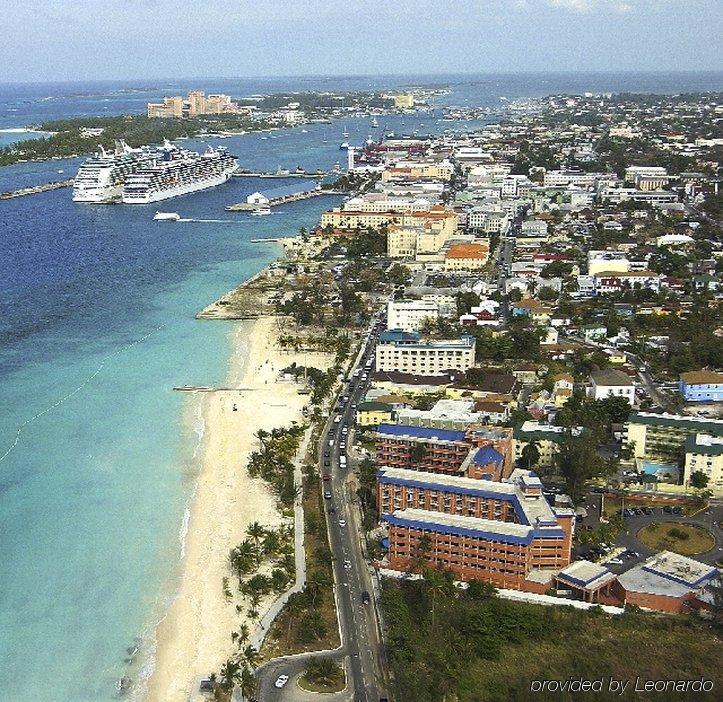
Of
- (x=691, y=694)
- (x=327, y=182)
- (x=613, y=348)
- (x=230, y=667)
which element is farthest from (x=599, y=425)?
(x=327, y=182)

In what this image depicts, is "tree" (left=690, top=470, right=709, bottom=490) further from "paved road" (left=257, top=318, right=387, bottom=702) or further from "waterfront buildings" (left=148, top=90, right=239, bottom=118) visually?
"waterfront buildings" (left=148, top=90, right=239, bottom=118)

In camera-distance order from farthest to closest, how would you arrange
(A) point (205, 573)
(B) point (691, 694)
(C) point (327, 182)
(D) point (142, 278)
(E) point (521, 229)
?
(C) point (327, 182) → (E) point (521, 229) → (D) point (142, 278) → (A) point (205, 573) → (B) point (691, 694)

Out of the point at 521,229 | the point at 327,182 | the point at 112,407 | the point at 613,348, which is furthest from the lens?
the point at 327,182

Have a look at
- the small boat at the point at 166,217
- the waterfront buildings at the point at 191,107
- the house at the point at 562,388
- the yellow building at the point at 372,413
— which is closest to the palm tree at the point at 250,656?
the yellow building at the point at 372,413

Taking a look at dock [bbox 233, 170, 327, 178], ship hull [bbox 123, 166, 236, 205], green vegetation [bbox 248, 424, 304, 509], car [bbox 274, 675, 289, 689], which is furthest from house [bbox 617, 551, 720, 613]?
dock [bbox 233, 170, 327, 178]

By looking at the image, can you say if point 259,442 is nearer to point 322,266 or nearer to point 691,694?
point 691,694

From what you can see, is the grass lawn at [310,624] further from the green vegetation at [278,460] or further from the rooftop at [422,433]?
the rooftop at [422,433]
